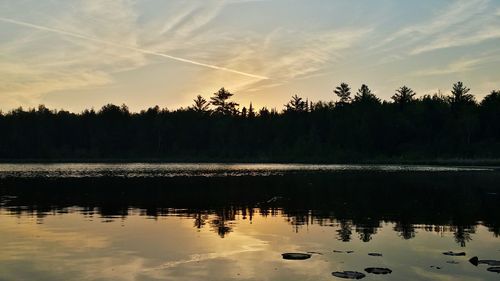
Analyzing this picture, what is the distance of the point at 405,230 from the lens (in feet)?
101

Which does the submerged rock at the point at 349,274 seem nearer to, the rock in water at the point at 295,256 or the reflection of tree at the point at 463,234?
the rock in water at the point at 295,256

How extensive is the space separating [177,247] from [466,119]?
14860cm

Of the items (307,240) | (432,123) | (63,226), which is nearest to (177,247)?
(307,240)

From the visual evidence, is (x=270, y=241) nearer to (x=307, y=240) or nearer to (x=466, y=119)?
(x=307, y=240)

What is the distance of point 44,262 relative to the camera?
71.1 feet

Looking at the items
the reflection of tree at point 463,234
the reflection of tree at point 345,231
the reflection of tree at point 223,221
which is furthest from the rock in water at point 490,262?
the reflection of tree at point 223,221

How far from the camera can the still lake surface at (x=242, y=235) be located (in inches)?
808

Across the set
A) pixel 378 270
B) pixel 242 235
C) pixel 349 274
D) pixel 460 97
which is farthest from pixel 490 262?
pixel 460 97

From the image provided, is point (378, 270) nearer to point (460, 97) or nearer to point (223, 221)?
point (223, 221)

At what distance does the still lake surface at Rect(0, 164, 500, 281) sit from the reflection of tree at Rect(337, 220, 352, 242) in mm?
58

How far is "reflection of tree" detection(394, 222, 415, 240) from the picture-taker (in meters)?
28.5

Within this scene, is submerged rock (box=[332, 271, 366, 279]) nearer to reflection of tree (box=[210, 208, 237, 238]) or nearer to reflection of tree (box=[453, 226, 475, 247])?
reflection of tree (box=[453, 226, 475, 247])

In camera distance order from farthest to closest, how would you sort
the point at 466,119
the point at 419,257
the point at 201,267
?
the point at 466,119 → the point at 419,257 → the point at 201,267

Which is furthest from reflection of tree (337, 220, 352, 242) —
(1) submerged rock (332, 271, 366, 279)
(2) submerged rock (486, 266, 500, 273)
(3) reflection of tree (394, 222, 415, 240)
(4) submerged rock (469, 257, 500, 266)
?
(2) submerged rock (486, 266, 500, 273)
